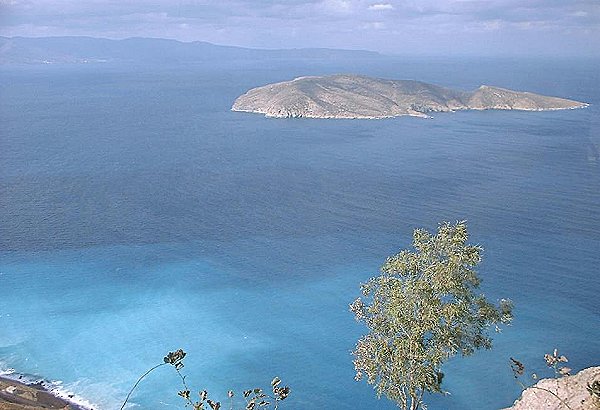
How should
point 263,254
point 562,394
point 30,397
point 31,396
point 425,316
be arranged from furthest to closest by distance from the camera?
point 263,254, point 31,396, point 30,397, point 562,394, point 425,316

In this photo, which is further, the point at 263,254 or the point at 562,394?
the point at 263,254

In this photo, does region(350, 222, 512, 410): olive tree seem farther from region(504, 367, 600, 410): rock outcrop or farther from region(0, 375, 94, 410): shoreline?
region(0, 375, 94, 410): shoreline

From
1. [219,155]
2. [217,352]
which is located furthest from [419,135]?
[217,352]

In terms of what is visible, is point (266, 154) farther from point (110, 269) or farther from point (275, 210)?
point (110, 269)

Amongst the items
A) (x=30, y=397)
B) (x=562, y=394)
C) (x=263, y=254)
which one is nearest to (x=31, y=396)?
(x=30, y=397)

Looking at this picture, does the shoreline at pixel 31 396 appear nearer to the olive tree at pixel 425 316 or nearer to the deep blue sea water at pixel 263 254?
the deep blue sea water at pixel 263 254

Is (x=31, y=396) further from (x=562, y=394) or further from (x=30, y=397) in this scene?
(x=562, y=394)
